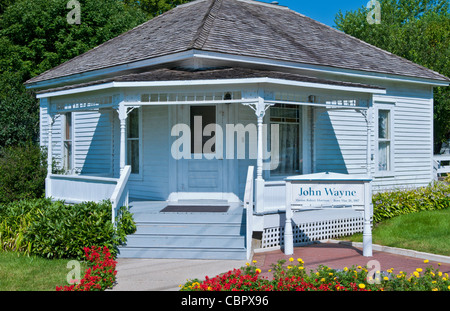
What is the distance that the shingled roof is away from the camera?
12.5m

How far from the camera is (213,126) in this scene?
1231cm

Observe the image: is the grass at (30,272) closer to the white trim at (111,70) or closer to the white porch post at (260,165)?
the white porch post at (260,165)

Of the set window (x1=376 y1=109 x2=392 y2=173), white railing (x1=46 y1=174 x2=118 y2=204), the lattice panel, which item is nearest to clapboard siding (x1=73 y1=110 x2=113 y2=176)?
white railing (x1=46 y1=174 x2=118 y2=204)

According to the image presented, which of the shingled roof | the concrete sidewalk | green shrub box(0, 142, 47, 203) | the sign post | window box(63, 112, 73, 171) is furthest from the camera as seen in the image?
window box(63, 112, 73, 171)

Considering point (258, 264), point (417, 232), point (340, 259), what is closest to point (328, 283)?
point (258, 264)

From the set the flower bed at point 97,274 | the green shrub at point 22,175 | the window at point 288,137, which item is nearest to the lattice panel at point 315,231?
the window at point 288,137

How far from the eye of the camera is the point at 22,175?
1409 centimetres

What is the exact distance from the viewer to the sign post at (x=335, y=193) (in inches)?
368

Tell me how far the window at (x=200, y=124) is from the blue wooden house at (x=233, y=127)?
33 millimetres

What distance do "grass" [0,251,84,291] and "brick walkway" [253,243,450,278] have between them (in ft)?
11.1

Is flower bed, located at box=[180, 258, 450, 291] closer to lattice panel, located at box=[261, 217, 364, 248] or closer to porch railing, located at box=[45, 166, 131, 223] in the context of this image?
porch railing, located at box=[45, 166, 131, 223]

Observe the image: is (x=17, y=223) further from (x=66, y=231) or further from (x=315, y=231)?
(x=315, y=231)
